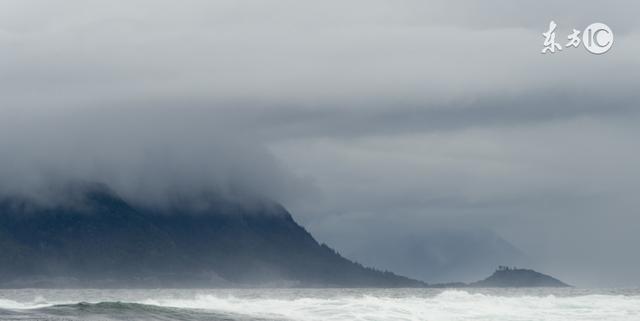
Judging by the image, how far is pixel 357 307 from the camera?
291ft

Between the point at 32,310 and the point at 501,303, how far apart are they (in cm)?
4339

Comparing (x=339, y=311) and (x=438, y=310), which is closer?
(x=339, y=311)

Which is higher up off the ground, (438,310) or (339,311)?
(438,310)

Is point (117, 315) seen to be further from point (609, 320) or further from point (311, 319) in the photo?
point (609, 320)

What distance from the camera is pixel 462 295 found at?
420ft

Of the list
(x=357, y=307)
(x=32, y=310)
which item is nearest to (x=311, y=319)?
(x=357, y=307)

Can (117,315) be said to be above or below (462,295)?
below

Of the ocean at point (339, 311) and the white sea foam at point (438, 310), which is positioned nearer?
the ocean at point (339, 311)

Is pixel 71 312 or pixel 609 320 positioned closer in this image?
pixel 71 312

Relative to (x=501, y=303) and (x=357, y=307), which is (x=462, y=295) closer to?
(x=501, y=303)

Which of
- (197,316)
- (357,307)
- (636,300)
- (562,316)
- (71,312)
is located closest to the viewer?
(71,312)

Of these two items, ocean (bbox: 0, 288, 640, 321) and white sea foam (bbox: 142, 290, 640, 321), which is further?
white sea foam (bbox: 142, 290, 640, 321)

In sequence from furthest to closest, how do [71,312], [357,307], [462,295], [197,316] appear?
[462,295]
[357,307]
[197,316]
[71,312]

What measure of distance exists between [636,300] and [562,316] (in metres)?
25.9
